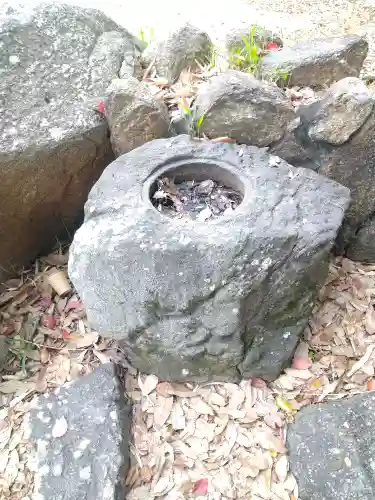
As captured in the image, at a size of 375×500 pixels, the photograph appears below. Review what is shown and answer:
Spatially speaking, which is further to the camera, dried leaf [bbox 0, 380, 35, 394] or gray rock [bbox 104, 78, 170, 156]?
gray rock [bbox 104, 78, 170, 156]

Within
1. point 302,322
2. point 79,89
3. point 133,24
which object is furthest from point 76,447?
point 133,24

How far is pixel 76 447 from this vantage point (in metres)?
1.92

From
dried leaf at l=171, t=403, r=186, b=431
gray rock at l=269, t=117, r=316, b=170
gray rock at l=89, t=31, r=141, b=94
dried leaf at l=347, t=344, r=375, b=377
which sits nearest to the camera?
dried leaf at l=171, t=403, r=186, b=431

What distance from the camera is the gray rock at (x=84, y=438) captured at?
1834 millimetres

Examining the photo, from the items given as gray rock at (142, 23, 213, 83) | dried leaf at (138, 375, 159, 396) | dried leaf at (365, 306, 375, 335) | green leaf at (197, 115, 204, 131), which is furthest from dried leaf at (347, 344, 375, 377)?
gray rock at (142, 23, 213, 83)

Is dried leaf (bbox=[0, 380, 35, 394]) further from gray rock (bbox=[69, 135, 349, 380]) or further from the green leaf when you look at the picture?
the green leaf

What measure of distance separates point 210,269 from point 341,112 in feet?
3.36

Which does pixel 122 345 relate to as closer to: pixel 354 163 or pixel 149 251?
pixel 149 251

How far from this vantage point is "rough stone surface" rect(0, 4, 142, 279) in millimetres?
2396

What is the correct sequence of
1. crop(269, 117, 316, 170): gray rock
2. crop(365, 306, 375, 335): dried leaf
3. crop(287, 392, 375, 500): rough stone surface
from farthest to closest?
1. crop(269, 117, 316, 170): gray rock
2. crop(365, 306, 375, 335): dried leaf
3. crop(287, 392, 375, 500): rough stone surface

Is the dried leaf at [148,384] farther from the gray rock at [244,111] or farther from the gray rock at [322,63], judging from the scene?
the gray rock at [322,63]

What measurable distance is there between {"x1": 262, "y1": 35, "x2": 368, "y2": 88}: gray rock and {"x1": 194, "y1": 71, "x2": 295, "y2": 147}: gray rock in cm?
35

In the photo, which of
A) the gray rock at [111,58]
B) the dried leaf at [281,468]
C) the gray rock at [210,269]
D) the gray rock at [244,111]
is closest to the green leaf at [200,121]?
the gray rock at [244,111]

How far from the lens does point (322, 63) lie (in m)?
2.73
